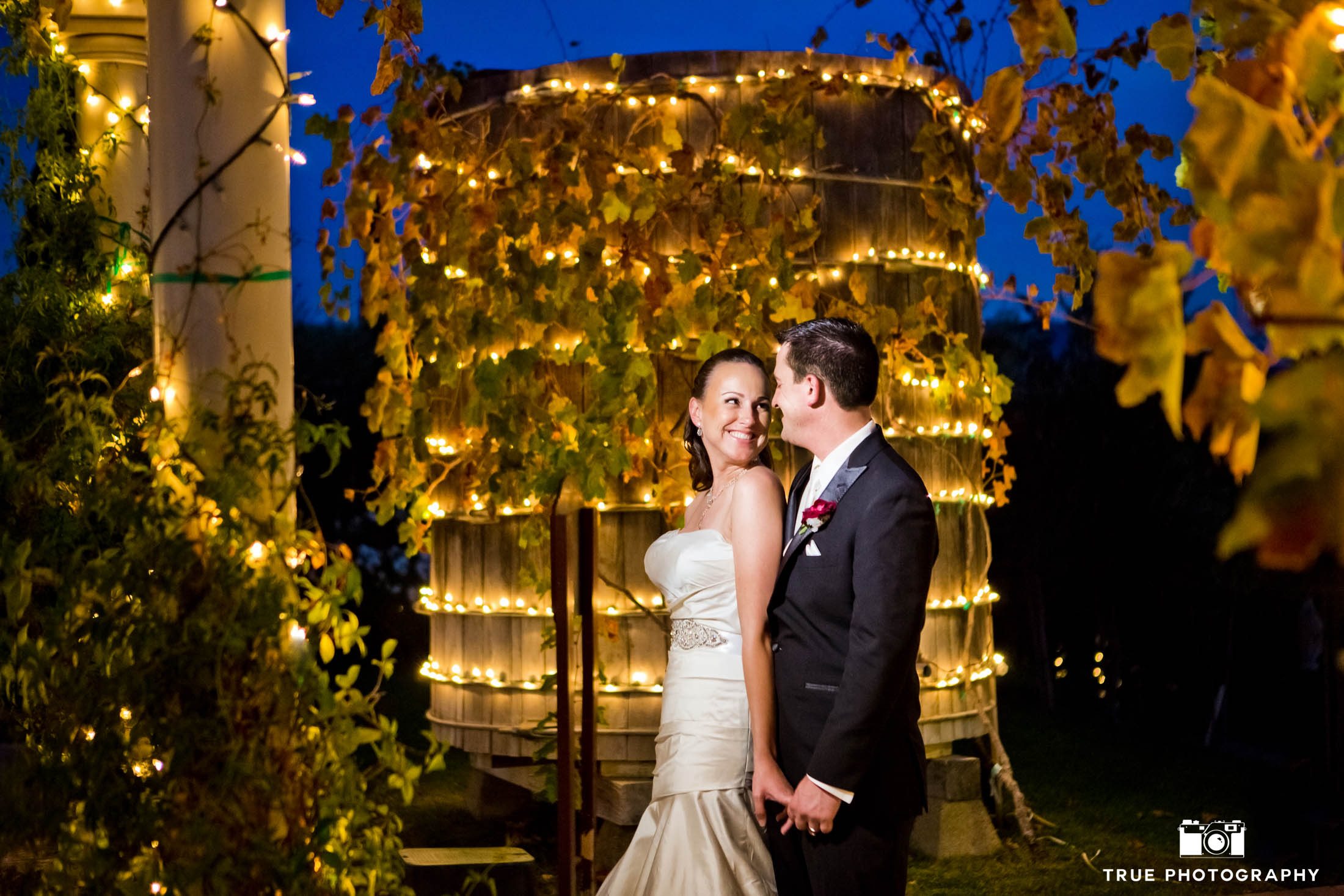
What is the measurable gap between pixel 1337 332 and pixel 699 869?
2.44 meters

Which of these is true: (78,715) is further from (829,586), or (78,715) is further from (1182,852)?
(1182,852)

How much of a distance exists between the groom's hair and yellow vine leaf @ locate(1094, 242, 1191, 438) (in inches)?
71.2

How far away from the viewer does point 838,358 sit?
2.67 meters

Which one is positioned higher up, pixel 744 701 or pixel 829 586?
pixel 829 586

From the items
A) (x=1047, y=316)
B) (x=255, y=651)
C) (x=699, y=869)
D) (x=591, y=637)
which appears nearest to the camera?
(x=255, y=651)

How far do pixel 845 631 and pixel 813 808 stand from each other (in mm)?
357

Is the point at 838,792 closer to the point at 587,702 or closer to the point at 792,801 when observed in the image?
the point at 792,801

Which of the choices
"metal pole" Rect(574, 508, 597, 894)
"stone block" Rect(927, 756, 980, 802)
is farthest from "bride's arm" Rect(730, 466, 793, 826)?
"stone block" Rect(927, 756, 980, 802)

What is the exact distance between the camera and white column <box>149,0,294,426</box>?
2309mm

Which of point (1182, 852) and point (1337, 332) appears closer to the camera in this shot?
point (1337, 332)

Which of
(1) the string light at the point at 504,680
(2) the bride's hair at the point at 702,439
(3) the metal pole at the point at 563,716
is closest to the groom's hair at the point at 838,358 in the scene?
(2) the bride's hair at the point at 702,439

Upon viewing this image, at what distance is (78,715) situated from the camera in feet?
7.24

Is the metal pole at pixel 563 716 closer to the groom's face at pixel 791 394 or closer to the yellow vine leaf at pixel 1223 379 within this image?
the groom's face at pixel 791 394

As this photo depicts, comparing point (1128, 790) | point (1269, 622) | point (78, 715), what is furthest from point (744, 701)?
point (1269, 622)
